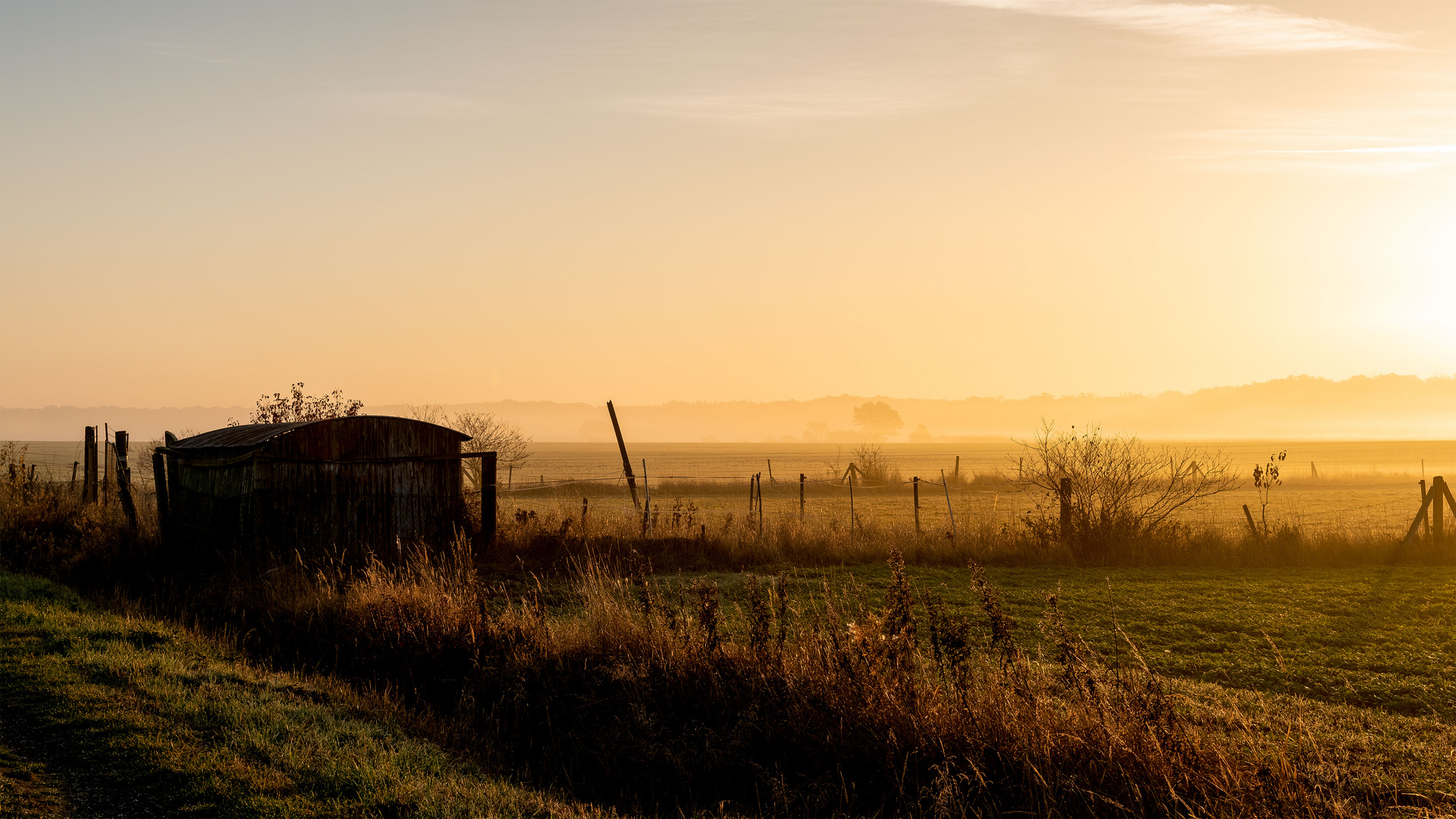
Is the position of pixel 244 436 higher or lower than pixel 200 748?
higher

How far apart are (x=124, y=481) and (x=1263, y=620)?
773 inches

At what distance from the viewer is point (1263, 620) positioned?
1295 centimetres

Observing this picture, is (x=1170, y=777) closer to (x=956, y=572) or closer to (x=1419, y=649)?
(x=1419, y=649)

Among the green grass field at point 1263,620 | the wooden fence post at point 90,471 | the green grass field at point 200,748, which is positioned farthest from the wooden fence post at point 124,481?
the green grass field at point 1263,620

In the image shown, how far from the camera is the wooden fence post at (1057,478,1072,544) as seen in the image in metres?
19.8

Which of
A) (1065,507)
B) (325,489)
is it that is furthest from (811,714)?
(1065,507)

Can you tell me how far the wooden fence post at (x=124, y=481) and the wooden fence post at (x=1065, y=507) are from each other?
17.8 metres

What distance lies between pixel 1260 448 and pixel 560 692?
16424 cm

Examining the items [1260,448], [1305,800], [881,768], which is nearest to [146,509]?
[881,768]

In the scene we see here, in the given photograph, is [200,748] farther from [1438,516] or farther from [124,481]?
[1438,516]

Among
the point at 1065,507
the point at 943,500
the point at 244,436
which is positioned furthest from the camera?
the point at 943,500

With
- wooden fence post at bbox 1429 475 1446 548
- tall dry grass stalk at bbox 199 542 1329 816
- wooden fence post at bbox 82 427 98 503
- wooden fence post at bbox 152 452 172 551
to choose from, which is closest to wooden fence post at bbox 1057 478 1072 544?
wooden fence post at bbox 1429 475 1446 548

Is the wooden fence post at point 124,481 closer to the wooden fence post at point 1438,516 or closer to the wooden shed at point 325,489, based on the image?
the wooden shed at point 325,489

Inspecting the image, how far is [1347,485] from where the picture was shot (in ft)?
154
